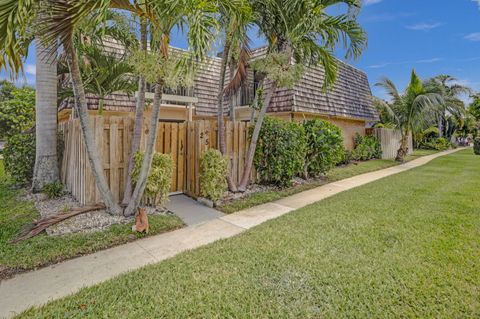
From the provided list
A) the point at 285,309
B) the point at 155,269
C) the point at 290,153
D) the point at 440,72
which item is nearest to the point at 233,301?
the point at 285,309

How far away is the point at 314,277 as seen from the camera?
2.95m

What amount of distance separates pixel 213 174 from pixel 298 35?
4.08 m

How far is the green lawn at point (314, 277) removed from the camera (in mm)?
2422

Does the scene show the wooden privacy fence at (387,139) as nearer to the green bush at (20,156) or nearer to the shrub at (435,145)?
the shrub at (435,145)

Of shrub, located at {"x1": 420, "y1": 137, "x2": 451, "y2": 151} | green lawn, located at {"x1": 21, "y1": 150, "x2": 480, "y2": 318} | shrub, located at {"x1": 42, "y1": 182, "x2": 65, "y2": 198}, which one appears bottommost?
green lawn, located at {"x1": 21, "y1": 150, "x2": 480, "y2": 318}

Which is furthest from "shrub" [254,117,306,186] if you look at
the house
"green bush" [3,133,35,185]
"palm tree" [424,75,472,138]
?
"palm tree" [424,75,472,138]

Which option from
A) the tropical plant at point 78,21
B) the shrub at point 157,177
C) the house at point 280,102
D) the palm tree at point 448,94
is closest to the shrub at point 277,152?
the house at point 280,102

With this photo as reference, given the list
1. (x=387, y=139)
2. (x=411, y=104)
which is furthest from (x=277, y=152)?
(x=387, y=139)

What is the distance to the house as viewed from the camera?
10.2 metres

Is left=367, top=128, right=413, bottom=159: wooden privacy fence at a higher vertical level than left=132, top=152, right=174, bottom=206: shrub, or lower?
higher

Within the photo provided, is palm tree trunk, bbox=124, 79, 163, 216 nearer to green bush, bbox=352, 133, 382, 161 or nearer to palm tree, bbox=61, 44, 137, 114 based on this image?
palm tree, bbox=61, 44, 137, 114

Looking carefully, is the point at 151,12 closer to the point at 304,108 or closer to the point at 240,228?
the point at 240,228

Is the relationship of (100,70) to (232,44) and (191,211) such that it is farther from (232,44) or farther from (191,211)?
(191,211)

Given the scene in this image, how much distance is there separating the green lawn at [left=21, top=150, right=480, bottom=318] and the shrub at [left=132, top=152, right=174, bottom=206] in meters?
2.00
